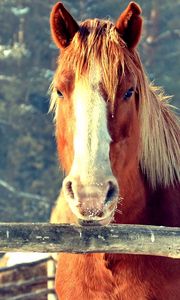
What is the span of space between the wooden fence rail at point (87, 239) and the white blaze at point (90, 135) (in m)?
0.27

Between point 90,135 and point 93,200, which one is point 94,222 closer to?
point 93,200

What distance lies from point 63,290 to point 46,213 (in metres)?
12.6

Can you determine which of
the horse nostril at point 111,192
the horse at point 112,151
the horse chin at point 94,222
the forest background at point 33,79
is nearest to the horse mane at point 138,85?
the horse at point 112,151

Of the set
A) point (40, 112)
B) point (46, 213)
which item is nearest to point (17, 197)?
point (46, 213)

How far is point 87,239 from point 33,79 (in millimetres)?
14337

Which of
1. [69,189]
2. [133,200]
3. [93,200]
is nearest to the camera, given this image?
[93,200]

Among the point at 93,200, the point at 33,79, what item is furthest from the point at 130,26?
the point at 33,79

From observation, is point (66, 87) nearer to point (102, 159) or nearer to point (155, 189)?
point (102, 159)

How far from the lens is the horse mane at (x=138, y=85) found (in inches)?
120

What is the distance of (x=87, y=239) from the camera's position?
2814 mm

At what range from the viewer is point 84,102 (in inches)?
116

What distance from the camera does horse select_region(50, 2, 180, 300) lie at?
2797 millimetres

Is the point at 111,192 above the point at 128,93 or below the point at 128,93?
below

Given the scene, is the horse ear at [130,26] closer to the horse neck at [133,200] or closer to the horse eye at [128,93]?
the horse eye at [128,93]
